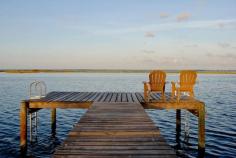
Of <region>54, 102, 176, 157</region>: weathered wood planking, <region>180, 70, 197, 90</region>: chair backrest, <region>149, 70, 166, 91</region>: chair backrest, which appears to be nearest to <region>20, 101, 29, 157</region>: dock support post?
<region>54, 102, 176, 157</region>: weathered wood planking

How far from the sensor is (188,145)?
40.6ft

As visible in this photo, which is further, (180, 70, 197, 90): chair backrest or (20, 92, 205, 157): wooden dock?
(180, 70, 197, 90): chair backrest

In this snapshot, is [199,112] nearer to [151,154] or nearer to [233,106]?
[151,154]

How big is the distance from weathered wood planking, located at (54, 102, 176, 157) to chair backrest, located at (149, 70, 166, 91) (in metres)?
3.43

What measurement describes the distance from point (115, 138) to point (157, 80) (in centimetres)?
631

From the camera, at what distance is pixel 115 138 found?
5707 millimetres

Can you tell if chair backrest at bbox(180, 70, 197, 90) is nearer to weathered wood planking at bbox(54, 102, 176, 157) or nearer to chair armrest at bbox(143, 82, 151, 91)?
chair armrest at bbox(143, 82, 151, 91)

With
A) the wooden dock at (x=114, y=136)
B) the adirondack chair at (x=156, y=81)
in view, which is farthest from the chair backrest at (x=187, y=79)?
the wooden dock at (x=114, y=136)

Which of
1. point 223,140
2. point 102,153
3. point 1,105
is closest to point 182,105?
point 223,140

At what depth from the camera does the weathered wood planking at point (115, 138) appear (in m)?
4.76

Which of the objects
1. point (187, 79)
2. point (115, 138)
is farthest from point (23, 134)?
point (187, 79)

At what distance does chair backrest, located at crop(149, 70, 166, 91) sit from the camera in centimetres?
1162

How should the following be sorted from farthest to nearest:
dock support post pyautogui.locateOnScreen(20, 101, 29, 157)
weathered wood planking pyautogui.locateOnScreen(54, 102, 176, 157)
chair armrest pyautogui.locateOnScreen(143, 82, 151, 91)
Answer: chair armrest pyautogui.locateOnScreen(143, 82, 151, 91)
dock support post pyautogui.locateOnScreen(20, 101, 29, 157)
weathered wood planking pyautogui.locateOnScreen(54, 102, 176, 157)

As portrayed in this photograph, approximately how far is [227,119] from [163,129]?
456 centimetres
